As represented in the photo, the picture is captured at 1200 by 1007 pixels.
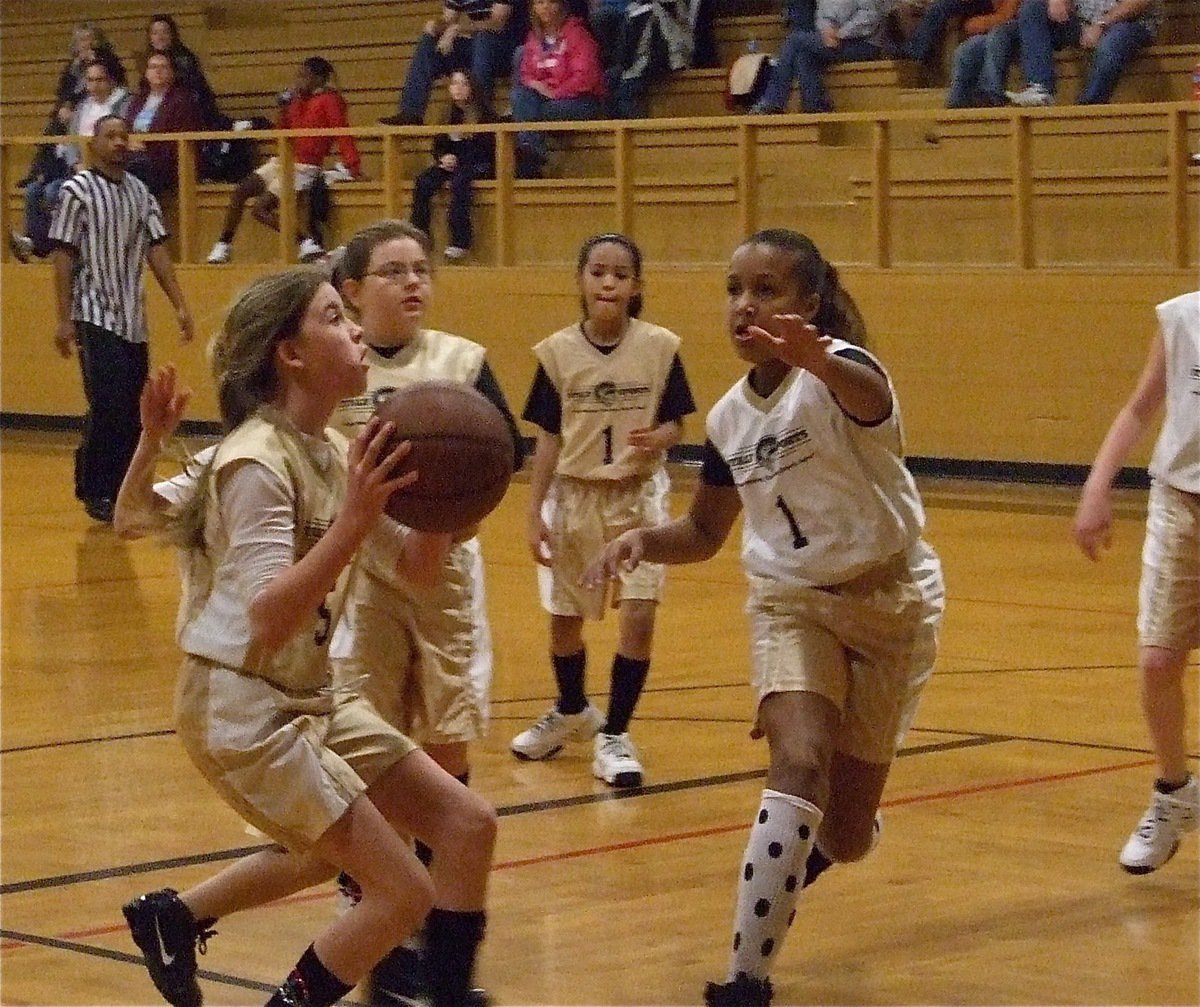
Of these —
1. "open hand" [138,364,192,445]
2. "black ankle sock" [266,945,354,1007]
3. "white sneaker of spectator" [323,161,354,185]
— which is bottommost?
"white sneaker of spectator" [323,161,354,185]

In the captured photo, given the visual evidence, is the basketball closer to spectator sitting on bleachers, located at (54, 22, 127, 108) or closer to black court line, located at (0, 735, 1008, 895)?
black court line, located at (0, 735, 1008, 895)

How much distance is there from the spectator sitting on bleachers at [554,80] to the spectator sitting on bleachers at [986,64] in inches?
98.3

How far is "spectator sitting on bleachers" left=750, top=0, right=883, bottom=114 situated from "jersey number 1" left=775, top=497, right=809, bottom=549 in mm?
10470

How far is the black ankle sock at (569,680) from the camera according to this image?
6.67m

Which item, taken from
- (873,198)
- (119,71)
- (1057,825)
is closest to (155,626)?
(1057,825)

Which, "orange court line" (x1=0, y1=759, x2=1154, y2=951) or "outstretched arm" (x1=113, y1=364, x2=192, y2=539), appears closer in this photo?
"outstretched arm" (x1=113, y1=364, x2=192, y2=539)

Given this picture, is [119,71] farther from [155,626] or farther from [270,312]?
[270,312]

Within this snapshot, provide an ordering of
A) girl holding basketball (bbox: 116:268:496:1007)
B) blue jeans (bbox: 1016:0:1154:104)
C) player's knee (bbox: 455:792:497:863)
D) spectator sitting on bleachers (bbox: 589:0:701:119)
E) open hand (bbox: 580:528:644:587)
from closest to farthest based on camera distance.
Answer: girl holding basketball (bbox: 116:268:496:1007) < player's knee (bbox: 455:792:497:863) < open hand (bbox: 580:528:644:587) < blue jeans (bbox: 1016:0:1154:104) < spectator sitting on bleachers (bbox: 589:0:701:119)

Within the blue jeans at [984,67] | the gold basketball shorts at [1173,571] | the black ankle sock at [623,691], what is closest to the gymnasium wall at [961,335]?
the blue jeans at [984,67]

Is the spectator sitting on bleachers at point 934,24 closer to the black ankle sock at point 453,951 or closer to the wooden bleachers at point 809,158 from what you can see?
the wooden bleachers at point 809,158

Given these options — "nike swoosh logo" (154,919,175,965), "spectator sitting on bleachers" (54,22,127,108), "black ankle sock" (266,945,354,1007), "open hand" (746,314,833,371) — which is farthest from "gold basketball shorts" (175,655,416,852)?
"spectator sitting on bleachers" (54,22,127,108)

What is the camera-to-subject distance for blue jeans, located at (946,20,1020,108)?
13617 mm

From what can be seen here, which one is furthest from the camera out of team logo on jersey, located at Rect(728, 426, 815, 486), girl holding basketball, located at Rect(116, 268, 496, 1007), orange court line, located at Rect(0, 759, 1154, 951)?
orange court line, located at Rect(0, 759, 1154, 951)

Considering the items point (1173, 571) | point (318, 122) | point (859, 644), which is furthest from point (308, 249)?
point (859, 644)
